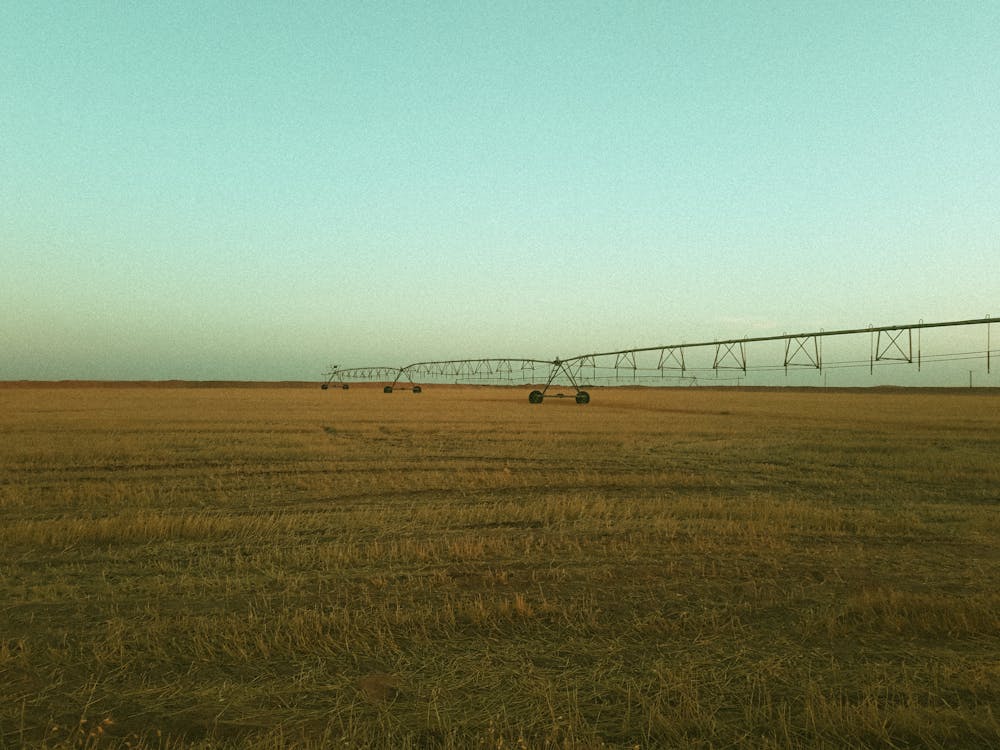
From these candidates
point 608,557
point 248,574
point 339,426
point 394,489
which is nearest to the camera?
point 248,574

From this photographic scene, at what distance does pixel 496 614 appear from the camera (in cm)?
723

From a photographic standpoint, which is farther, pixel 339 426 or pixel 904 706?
pixel 339 426

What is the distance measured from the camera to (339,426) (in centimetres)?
3688

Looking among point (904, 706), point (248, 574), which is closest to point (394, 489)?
point (248, 574)

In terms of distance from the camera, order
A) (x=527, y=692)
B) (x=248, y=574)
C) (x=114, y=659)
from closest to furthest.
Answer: (x=527, y=692) < (x=114, y=659) < (x=248, y=574)

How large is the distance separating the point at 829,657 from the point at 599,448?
19121 mm

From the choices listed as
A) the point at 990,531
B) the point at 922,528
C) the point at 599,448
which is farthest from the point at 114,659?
the point at 599,448

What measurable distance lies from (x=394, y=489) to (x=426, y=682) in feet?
33.5

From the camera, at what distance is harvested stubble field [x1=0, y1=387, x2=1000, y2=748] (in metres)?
5.07

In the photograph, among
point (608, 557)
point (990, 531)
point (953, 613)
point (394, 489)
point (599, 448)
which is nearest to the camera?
point (953, 613)

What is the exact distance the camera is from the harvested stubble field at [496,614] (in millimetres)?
5070

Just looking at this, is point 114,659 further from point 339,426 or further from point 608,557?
point 339,426

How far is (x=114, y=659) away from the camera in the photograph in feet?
19.8

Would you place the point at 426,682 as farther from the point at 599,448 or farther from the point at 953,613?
the point at 599,448
